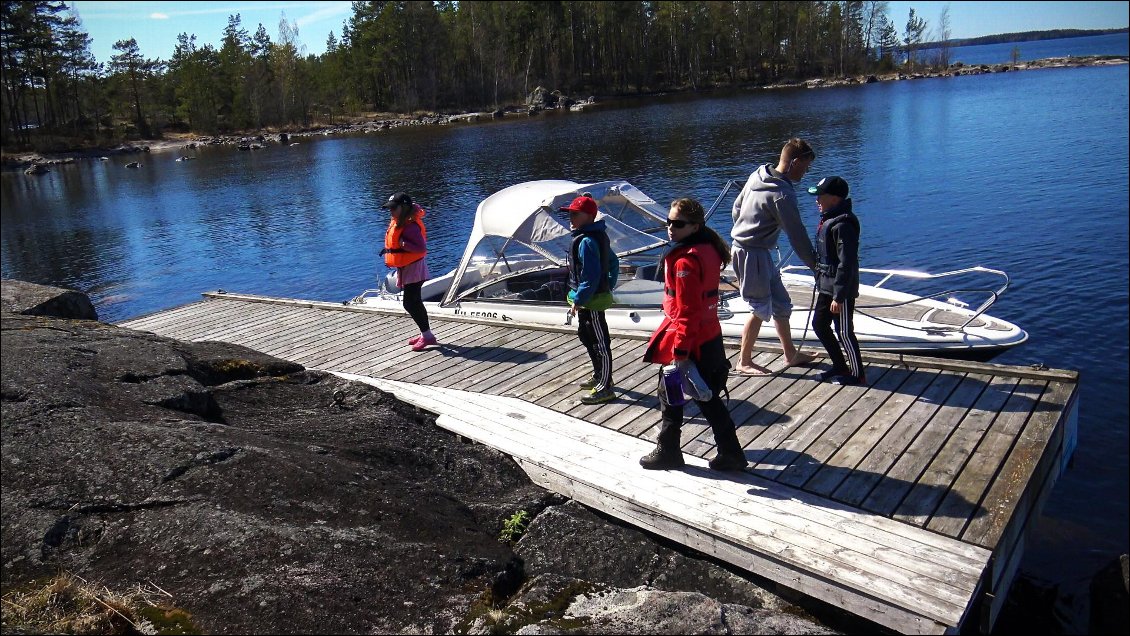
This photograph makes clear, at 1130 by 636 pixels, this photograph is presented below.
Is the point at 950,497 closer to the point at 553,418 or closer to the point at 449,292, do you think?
the point at 553,418

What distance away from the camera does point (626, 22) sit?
109375 mm

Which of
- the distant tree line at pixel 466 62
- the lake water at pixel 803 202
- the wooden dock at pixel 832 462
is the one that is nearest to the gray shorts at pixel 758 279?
the wooden dock at pixel 832 462

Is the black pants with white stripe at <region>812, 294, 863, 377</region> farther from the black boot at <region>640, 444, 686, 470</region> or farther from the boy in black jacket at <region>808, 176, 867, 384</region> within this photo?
the black boot at <region>640, 444, 686, 470</region>

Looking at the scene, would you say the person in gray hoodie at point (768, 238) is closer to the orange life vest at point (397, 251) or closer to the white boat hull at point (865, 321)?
the white boat hull at point (865, 321)

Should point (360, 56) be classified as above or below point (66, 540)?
above

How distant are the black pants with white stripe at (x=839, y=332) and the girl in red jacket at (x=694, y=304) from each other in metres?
1.92

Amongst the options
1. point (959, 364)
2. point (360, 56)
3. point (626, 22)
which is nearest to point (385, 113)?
point (360, 56)

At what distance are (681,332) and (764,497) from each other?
1367 mm

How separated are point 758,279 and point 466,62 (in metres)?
105

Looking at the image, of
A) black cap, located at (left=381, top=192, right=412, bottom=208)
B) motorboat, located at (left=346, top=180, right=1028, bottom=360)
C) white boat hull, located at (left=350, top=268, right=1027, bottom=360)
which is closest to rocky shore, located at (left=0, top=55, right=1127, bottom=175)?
motorboat, located at (left=346, top=180, right=1028, bottom=360)

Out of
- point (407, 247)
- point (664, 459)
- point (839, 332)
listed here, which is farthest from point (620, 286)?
point (664, 459)

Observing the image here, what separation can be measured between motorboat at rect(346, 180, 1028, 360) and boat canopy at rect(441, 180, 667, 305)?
17 millimetres

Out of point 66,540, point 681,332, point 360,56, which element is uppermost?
point 360,56

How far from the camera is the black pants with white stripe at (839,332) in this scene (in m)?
6.80
